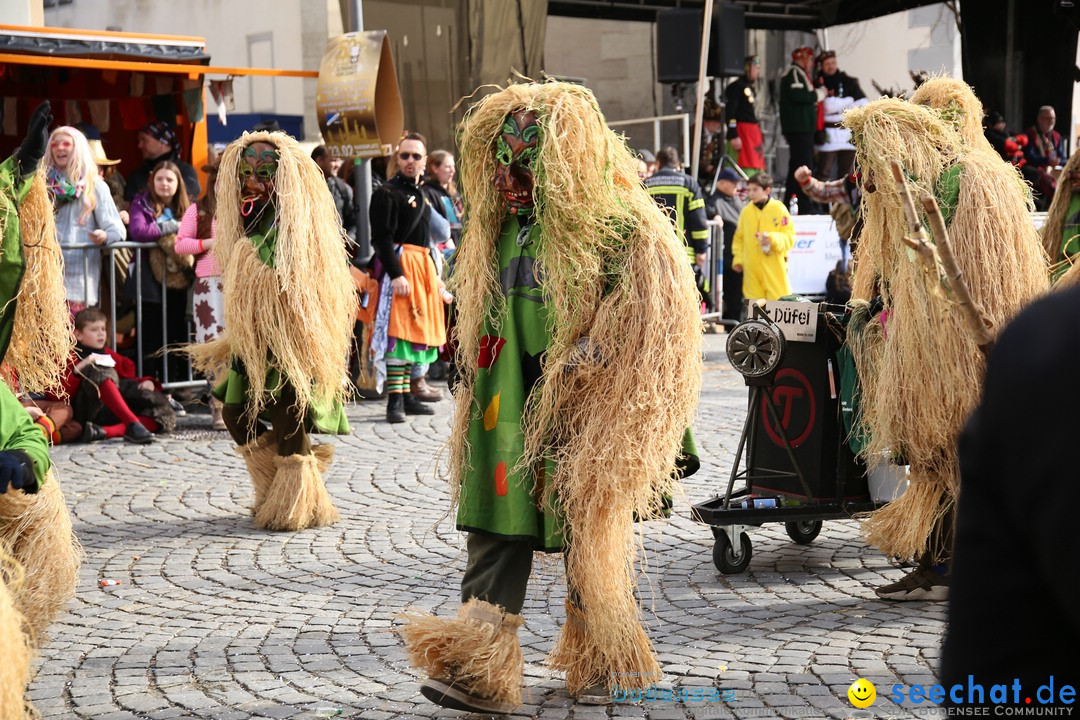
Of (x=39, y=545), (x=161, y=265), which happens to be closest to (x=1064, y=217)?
(x=39, y=545)

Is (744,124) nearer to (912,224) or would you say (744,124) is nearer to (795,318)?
(795,318)

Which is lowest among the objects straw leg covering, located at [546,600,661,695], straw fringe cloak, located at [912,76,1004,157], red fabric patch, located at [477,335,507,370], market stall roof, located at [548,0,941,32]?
straw leg covering, located at [546,600,661,695]

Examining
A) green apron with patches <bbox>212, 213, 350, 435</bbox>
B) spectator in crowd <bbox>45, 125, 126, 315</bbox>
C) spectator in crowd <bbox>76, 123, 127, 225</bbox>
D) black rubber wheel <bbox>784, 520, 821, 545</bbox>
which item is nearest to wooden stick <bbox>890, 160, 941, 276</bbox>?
black rubber wheel <bbox>784, 520, 821, 545</bbox>

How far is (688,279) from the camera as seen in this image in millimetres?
4270

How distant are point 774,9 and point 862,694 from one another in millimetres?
16540

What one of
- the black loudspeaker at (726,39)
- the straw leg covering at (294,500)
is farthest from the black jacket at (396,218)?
the black loudspeaker at (726,39)

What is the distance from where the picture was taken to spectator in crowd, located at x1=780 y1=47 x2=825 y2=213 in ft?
59.0

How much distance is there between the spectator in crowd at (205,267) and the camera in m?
9.71

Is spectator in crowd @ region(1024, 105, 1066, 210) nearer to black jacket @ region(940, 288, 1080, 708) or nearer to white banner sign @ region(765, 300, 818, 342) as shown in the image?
white banner sign @ region(765, 300, 818, 342)

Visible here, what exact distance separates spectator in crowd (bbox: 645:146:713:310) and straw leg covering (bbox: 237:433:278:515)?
573 centimetres

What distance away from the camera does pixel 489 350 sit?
432 centimetres

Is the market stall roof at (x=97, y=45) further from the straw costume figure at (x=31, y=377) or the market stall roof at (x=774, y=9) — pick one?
the market stall roof at (x=774, y=9)

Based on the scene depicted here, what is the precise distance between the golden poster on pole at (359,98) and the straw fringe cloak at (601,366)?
21.3 ft

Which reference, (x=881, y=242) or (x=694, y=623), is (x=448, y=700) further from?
(x=881, y=242)
